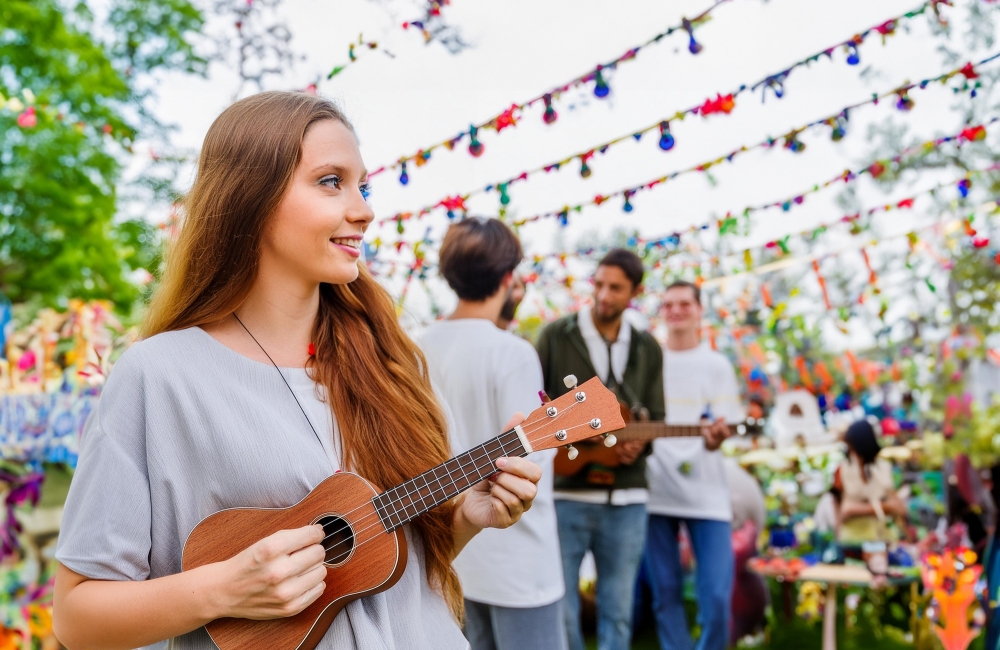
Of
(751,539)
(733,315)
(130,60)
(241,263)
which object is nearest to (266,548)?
(241,263)

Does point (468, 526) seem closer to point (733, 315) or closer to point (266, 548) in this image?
point (266, 548)

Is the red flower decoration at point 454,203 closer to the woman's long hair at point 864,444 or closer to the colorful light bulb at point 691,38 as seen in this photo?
the colorful light bulb at point 691,38

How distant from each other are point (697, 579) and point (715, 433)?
73 cm

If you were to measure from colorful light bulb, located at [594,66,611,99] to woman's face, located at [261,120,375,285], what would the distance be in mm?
1511

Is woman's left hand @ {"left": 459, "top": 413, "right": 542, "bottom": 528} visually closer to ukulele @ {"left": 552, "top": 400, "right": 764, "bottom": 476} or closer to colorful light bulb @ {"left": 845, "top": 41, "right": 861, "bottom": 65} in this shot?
ukulele @ {"left": 552, "top": 400, "right": 764, "bottom": 476}

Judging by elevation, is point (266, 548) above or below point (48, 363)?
below

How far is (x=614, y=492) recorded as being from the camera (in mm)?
3455

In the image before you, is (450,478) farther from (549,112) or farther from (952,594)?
(952,594)

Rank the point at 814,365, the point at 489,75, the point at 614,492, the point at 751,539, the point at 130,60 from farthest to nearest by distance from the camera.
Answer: the point at 130,60, the point at 814,365, the point at 751,539, the point at 489,75, the point at 614,492

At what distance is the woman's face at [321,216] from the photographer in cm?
145

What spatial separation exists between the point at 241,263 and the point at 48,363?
325 centimetres

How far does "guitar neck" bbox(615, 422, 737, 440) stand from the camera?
3574 millimetres

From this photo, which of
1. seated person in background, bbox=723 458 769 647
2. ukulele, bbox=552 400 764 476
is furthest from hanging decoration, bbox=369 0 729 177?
seated person in background, bbox=723 458 769 647

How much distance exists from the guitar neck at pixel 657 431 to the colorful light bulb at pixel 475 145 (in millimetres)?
1369
